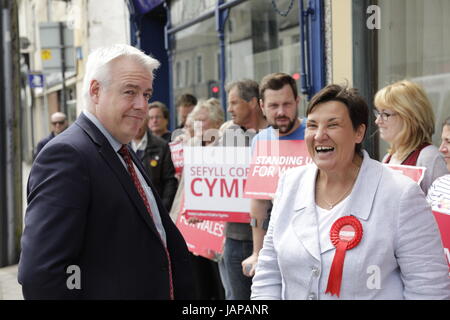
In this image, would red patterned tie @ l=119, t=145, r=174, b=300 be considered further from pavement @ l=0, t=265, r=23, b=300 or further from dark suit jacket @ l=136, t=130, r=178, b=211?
pavement @ l=0, t=265, r=23, b=300

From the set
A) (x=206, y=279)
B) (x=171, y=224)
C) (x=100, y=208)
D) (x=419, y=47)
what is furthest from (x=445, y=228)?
(x=206, y=279)

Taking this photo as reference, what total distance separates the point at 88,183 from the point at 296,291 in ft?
3.16

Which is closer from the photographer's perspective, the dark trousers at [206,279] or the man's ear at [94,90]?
the man's ear at [94,90]

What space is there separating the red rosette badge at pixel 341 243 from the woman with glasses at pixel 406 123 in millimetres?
1121

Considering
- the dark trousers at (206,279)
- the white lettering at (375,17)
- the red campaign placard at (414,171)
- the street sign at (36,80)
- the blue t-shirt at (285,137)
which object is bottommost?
the dark trousers at (206,279)

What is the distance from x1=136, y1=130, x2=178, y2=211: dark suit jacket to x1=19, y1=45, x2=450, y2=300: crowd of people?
2846mm

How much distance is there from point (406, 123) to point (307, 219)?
1.23 meters

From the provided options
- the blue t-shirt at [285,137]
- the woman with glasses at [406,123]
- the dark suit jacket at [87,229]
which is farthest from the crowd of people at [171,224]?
the blue t-shirt at [285,137]

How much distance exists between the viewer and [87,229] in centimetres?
220

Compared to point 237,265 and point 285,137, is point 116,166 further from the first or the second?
point 237,265

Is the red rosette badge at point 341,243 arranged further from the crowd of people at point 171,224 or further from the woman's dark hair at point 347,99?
the woman's dark hair at point 347,99

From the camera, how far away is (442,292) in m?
2.18

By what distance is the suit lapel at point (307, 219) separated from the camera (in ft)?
7.63

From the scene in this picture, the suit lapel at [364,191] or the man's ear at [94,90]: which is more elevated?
the man's ear at [94,90]
